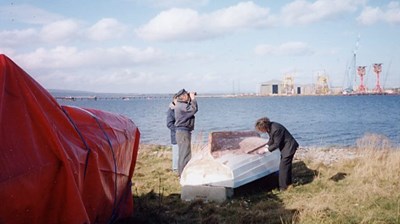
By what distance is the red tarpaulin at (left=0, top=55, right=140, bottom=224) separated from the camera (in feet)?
11.3

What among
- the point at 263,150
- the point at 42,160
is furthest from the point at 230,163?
the point at 42,160

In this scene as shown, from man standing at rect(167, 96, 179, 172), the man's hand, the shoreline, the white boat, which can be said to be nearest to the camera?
the white boat

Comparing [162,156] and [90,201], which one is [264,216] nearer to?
[90,201]

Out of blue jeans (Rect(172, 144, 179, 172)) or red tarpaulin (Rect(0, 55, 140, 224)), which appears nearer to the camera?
red tarpaulin (Rect(0, 55, 140, 224))

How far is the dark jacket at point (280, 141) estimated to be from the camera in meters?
9.09

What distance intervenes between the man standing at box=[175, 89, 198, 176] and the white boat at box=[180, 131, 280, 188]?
75 centimetres

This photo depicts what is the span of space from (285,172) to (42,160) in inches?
245

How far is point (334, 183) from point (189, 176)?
10.9 ft

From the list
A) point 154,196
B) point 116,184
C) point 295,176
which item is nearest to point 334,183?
point 295,176

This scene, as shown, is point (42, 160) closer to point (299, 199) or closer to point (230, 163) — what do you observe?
point (230, 163)

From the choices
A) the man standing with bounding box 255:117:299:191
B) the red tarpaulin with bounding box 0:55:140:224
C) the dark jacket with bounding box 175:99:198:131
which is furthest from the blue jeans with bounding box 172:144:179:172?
the red tarpaulin with bounding box 0:55:140:224

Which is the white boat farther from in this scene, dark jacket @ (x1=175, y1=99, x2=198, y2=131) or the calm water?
the calm water

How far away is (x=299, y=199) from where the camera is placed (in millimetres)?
7977

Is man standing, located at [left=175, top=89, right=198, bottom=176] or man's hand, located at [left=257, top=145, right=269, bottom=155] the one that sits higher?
man standing, located at [left=175, top=89, right=198, bottom=176]
